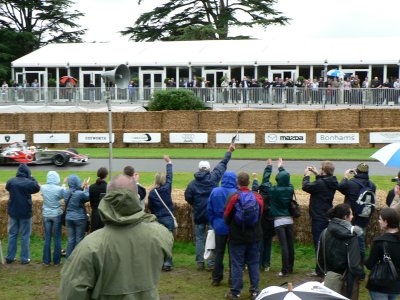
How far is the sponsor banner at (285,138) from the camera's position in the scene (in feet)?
96.5

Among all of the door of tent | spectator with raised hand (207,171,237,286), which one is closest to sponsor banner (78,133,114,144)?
the door of tent

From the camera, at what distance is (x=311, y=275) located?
9.78 meters

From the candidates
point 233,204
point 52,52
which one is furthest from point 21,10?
point 233,204

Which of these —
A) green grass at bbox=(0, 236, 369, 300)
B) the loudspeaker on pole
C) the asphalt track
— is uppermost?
the loudspeaker on pole

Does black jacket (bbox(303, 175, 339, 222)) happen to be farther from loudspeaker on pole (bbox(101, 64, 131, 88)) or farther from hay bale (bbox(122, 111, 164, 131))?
hay bale (bbox(122, 111, 164, 131))

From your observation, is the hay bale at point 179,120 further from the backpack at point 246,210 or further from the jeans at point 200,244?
the backpack at point 246,210

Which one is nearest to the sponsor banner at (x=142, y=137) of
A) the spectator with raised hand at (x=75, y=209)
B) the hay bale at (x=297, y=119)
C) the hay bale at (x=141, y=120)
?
the hay bale at (x=141, y=120)

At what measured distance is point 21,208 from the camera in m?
10.6

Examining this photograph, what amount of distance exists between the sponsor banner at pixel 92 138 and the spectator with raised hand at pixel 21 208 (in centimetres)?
2100

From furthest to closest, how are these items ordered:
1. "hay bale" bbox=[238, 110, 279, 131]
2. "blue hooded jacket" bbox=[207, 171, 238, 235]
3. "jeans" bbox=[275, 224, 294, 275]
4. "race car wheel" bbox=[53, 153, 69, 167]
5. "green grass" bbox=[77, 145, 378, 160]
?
"hay bale" bbox=[238, 110, 279, 131], "green grass" bbox=[77, 145, 378, 160], "race car wheel" bbox=[53, 153, 69, 167], "jeans" bbox=[275, 224, 294, 275], "blue hooded jacket" bbox=[207, 171, 238, 235]

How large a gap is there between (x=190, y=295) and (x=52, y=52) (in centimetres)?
4390

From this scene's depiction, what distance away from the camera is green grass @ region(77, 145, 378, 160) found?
25.6m

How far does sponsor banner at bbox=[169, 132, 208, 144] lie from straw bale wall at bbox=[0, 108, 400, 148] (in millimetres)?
205

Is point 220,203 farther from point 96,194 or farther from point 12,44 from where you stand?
point 12,44
